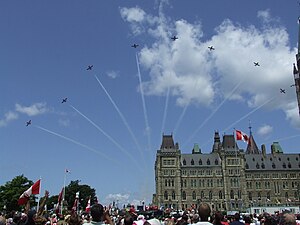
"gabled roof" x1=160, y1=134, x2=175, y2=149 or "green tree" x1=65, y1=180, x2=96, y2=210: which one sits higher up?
"gabled roof" x1=160, y1=134, x2=175, y2=149

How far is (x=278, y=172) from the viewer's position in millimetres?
142250

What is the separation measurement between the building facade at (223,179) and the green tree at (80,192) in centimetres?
2557

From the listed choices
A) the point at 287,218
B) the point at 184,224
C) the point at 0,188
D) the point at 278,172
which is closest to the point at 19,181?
the point at 0,188

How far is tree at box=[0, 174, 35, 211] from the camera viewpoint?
80.2 m

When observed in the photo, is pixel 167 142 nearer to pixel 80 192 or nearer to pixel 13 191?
pixel 80 192

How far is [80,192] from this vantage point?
124 metres

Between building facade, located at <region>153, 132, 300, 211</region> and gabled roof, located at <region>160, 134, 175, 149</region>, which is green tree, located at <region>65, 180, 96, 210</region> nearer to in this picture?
building facade, located at <region>153, 132, 300, 211</region>

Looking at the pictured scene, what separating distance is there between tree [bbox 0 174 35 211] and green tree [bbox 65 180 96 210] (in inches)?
1453

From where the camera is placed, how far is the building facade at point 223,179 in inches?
5207

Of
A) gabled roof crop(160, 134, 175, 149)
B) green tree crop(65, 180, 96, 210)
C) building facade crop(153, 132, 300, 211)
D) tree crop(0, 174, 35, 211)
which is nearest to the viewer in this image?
tree crop(0, 174, 35, 211)

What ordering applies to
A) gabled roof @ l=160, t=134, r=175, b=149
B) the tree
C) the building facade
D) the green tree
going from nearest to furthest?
the tree
the green tree
the building facade
gabled roof @ l=160, t=134, r=175, b=149

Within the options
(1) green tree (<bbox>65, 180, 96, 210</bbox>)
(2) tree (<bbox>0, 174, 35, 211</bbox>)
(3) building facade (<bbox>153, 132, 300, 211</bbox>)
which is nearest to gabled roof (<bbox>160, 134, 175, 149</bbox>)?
(3) building facade (<bbox>153, 132, 300, 211</bbox>)

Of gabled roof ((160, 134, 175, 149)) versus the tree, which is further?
gabled roof ((160, 134, 175, 149))

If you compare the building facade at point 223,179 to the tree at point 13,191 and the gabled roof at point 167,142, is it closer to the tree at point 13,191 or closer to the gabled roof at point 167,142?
the gabled roof at point 167,142
